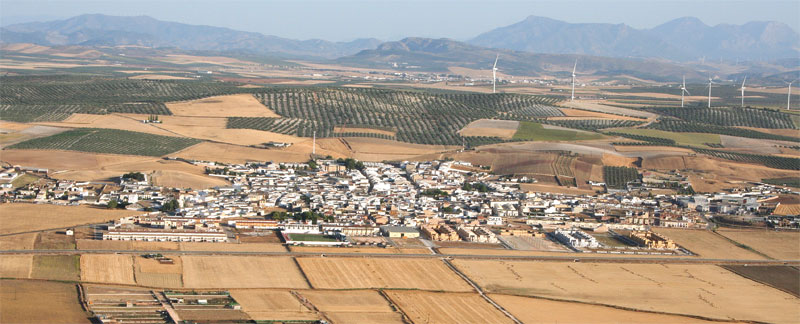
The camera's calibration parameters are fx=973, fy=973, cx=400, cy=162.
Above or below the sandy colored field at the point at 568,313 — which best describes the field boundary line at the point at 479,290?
above

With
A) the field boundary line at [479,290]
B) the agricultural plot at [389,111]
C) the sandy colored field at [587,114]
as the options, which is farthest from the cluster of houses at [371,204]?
the sandy colored field at [587,114]

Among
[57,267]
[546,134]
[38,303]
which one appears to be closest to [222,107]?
[546,134]

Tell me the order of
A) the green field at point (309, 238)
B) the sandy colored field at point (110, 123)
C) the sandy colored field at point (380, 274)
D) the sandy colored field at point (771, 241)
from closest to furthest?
the sandy colored field at point (380, 274), the green field at point (309, 238), the sandy colored field at point (771, 241), the sandy colored field at point (110, 123)

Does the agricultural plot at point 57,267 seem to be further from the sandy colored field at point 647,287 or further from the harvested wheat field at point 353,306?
the sandy colored field at point 647,287

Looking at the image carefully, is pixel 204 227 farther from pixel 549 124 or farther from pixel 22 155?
pixel 549 124

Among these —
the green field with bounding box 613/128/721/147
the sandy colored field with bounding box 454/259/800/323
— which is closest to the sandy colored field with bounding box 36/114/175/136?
the sandy colored field with bounding box 454/259/800/323

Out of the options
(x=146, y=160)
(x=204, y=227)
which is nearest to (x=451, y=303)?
(x=204, y=227)

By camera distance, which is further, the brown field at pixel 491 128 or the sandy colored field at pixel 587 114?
the sandy colored field at pixel 587 114
